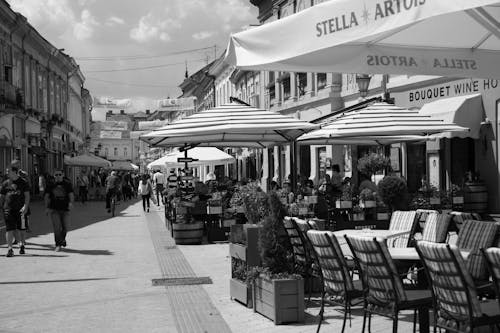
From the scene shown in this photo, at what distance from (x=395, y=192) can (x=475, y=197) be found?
5.24 meters

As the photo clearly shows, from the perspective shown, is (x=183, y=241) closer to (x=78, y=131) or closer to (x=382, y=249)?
(x=382, y=249)

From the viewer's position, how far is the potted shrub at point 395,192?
12641 millimetres

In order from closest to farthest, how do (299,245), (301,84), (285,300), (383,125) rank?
(285,300) < (299,245) < (383,125) < (301,84)

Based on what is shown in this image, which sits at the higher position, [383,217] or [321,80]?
[321,80]

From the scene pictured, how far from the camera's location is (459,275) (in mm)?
4363

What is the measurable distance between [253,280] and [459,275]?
3.12 meters

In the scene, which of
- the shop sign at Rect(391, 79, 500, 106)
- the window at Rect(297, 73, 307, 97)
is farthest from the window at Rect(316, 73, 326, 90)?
the shop sign at Rect(391, 79, 500, 106)

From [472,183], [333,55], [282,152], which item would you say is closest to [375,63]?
[333,55]

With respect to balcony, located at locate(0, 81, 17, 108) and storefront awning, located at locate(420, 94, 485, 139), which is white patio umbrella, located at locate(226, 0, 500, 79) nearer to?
storefront awning, located at locate(420, 94, 485, 139)

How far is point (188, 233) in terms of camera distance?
46.6 feet

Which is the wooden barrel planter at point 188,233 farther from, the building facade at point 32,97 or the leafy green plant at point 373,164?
the building facade at point 32,97

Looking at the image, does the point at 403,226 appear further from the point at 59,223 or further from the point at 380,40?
the point at 59,223

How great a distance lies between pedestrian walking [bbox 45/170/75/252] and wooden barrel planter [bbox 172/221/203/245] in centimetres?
228

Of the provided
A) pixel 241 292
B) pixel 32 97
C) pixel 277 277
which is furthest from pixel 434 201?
pixel 32 97
